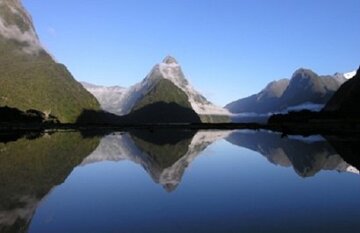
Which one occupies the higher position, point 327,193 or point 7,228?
point 7,228

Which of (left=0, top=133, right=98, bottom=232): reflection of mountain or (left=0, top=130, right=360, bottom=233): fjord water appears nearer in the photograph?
(left=0, top=130, right=360, bottom=233): fjord water

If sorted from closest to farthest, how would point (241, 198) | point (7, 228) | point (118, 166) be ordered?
1. point (7, 228)
2. point (241, 198)
3. point (118, 166)

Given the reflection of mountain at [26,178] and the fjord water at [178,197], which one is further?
the reflection of mountain at [26,178]

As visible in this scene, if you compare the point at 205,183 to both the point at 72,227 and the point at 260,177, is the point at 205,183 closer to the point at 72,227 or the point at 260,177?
the point at 260,177

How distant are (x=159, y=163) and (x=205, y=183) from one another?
19.1 meters

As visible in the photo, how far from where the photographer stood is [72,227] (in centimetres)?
2028

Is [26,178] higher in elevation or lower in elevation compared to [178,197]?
lower

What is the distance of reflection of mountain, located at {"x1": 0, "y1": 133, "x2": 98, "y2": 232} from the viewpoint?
869 inches

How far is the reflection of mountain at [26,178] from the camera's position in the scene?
22061 mm

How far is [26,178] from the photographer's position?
3528 cm

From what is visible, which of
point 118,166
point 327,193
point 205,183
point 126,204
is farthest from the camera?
point 118,166

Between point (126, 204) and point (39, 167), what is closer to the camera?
point (126, 204)

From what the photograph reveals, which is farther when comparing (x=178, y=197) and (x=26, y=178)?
(x=26, y=178)

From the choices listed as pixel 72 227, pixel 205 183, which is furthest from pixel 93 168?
pixel 72 227
